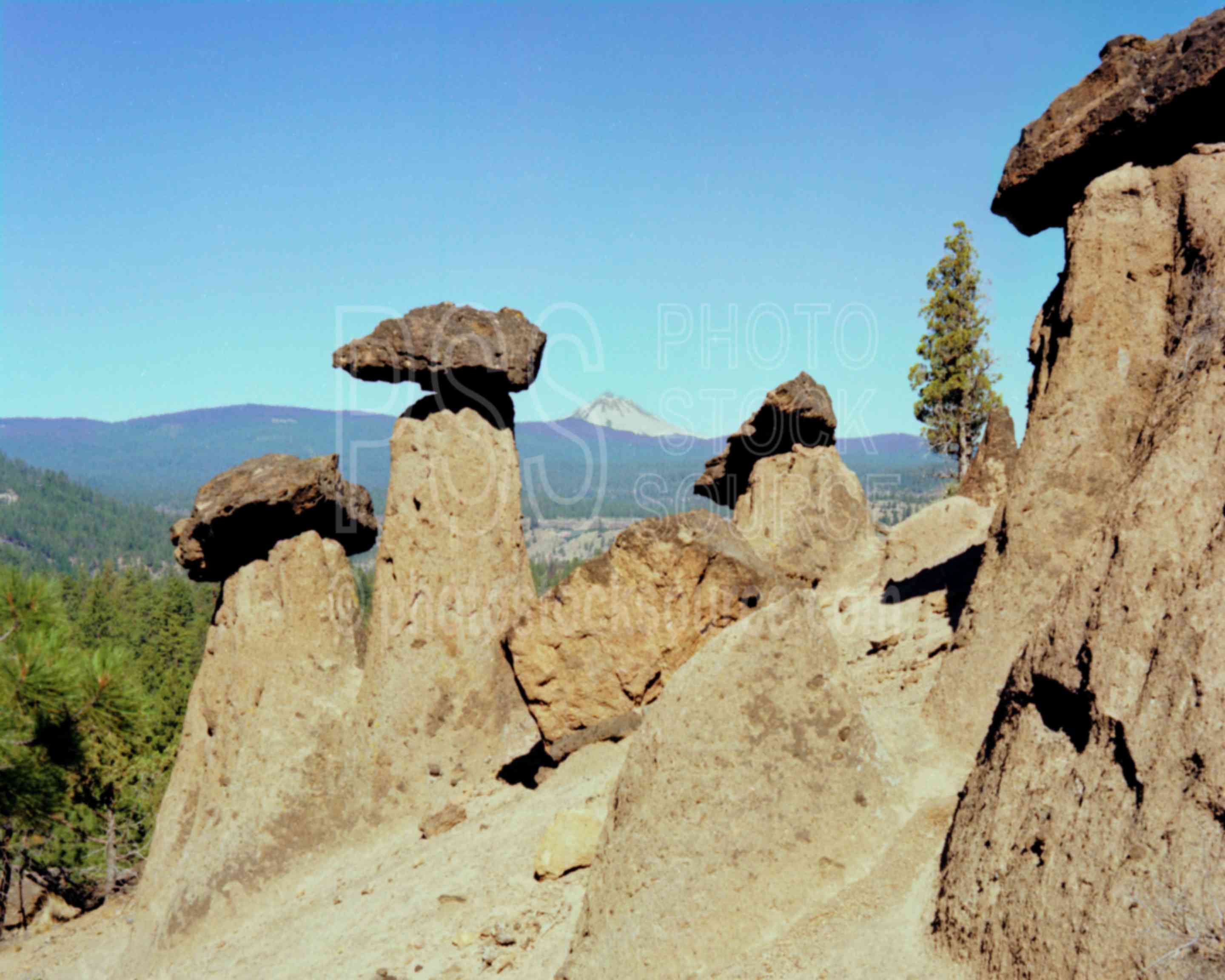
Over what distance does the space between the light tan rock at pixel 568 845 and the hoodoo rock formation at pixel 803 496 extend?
906cm

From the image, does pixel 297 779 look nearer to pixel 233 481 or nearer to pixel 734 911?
pixel 233 481

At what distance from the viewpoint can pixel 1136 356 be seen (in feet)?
24.4

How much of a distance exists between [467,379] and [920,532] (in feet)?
26.1

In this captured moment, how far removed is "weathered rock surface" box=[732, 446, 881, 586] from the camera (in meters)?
16.7

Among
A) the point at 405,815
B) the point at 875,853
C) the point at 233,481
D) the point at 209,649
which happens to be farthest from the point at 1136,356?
the point at 209,649

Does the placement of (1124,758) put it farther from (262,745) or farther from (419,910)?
(262,745)

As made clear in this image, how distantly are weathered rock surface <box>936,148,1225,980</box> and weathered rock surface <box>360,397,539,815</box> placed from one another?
721cm

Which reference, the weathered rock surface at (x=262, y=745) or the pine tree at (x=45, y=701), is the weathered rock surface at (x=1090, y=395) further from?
the pine tree at (x=45, y=701)

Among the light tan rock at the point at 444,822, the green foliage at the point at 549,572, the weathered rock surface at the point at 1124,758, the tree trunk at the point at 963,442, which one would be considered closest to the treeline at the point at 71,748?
the light tan rock at the point at 444,822

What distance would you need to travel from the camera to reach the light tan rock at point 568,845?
7688 millimetres

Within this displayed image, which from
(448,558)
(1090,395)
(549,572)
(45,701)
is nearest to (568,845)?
(448,558)

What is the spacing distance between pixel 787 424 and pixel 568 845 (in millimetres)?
12020

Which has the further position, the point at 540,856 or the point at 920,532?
the point at 920,532

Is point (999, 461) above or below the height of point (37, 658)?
above
